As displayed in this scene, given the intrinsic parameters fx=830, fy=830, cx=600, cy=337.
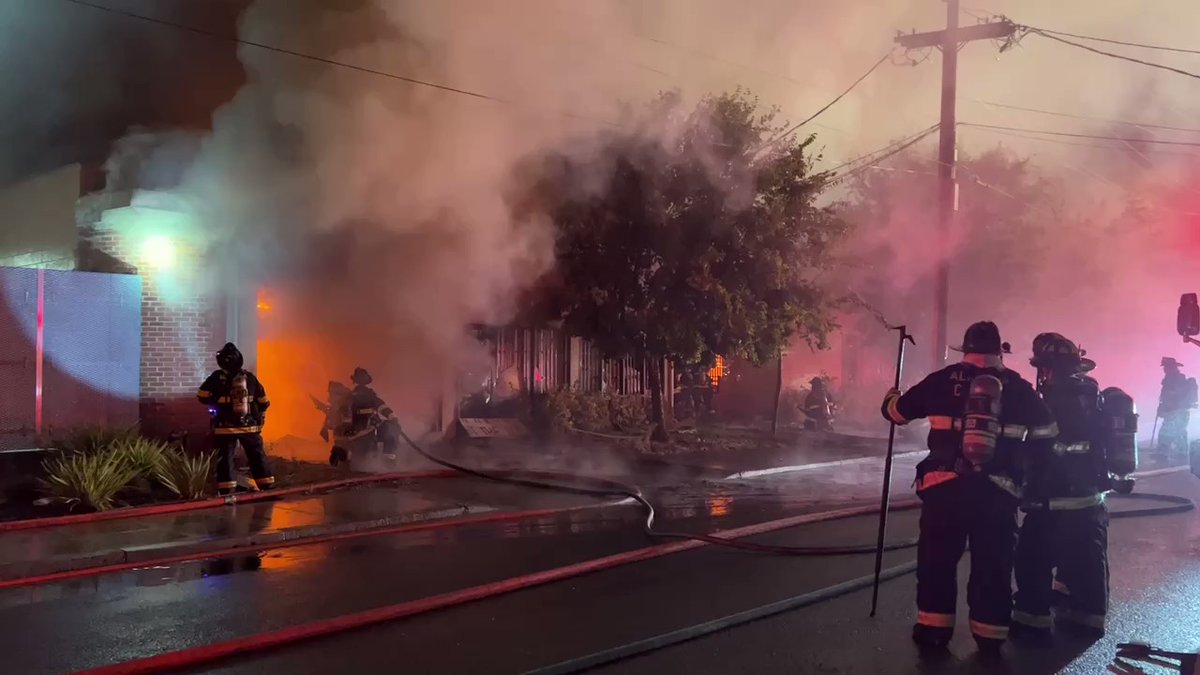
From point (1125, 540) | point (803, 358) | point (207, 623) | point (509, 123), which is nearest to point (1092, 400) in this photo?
point (1125, 540)

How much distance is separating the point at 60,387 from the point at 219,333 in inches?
67.0

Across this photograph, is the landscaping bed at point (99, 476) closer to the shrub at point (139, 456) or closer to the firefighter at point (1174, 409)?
the shrub at point (139, 456)

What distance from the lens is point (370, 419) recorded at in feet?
32.6

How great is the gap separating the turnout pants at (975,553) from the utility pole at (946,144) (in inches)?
384

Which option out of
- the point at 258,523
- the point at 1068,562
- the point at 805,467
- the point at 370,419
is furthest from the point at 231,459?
the point at 805,467

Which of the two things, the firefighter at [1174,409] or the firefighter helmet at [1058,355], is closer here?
the firefighter helmet at [1058,355]

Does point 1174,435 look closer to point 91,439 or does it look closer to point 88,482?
point 88,482

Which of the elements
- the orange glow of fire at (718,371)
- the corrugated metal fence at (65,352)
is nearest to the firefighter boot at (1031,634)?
the corrugated metal fence at (65,352)

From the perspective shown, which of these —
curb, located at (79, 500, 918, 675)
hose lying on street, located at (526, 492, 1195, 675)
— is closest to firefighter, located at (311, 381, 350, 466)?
curb, located at (79, 500, 918, 675)

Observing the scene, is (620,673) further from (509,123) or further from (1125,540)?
(509,123)

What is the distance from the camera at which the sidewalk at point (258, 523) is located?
5566mm

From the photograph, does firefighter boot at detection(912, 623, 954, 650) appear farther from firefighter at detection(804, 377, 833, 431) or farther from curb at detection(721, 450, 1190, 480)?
firefighter at detection(804, 377, 833, 431)

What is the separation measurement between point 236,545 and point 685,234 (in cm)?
745

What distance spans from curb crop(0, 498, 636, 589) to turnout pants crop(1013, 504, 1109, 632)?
4.22 meters
